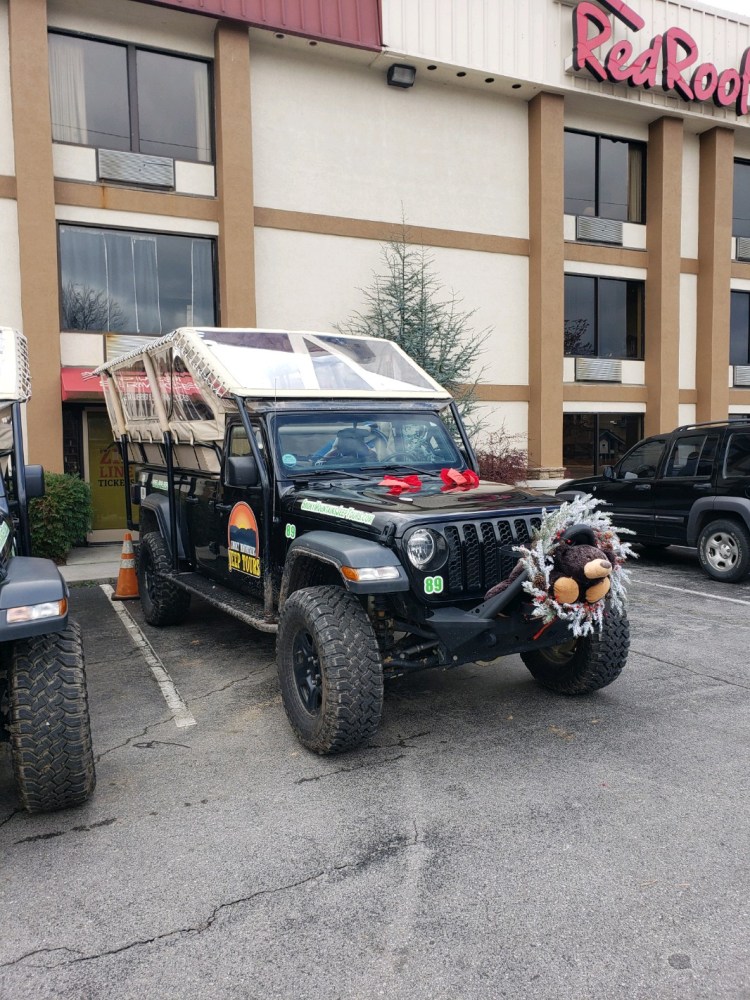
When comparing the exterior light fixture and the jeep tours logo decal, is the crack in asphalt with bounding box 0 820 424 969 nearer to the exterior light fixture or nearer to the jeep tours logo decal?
the jeep tours logo decal

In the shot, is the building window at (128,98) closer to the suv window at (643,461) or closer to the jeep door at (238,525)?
the suv window at (643,461)

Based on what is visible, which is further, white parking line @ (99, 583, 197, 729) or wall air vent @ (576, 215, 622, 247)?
wall air vent @ (576, 215, 622, 247)

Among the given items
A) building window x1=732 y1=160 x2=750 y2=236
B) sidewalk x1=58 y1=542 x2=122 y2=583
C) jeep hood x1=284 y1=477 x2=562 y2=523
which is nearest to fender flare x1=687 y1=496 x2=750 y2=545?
jeep hood x1=284 y1=477 x2=562 y2=523

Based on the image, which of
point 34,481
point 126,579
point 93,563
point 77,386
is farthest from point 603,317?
point 34,481

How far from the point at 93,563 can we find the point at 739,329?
16.0m

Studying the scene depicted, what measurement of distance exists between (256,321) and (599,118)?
952cm

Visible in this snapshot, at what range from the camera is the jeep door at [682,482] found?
9.38 metres

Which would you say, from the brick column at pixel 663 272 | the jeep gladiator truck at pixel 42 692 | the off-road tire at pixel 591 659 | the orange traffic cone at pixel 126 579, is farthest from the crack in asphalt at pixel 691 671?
the brick column at pixel 663 272

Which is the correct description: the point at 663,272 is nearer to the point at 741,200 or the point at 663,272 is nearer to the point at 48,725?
the point at 741,200

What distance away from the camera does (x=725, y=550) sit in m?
9.16

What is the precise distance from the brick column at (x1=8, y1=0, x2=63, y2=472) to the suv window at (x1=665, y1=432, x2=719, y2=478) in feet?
30.1

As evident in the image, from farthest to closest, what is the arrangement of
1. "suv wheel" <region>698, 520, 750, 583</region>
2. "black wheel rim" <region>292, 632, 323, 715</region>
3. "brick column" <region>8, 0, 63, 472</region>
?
1. "brick column" <region>8, 0, 63, 472</region>
2. "suv wheel" <region>698, 520, 750, 583</region>
3. "black wheel rim" <region>292, 632, 323, 715</region>

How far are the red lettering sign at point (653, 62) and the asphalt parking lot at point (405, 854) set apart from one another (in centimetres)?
1429

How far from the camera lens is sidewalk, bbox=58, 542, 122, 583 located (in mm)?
10033
